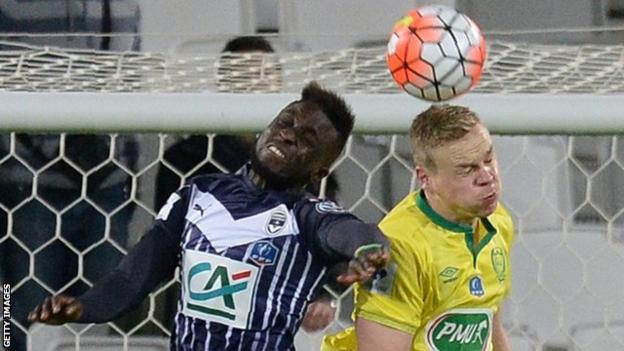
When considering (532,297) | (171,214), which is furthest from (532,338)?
(171,214)

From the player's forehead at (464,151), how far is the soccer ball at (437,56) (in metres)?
0.15

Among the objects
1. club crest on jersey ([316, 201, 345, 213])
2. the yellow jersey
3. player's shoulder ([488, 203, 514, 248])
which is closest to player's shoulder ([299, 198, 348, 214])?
club crest on jersey ([316, 201, 345, 213])

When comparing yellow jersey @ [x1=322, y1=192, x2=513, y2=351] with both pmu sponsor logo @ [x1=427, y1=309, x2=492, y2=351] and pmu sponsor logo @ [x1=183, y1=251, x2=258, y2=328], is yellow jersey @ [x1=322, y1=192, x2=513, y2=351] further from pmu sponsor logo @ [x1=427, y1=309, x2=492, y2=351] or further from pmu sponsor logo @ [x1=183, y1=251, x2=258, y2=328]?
pmu sponsor logo @ [x1=183, y1=251, x2=258, y2=328]

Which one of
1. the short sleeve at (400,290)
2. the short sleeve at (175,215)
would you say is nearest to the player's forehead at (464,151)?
the short sleeve at (400,290)

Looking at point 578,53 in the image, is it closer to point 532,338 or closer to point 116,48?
point 532,338

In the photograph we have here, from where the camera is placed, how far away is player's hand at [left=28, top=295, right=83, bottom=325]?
2.07 meters

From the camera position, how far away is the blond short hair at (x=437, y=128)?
2.22 meters

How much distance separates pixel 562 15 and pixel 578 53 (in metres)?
0.27

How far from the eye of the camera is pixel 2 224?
302 cm

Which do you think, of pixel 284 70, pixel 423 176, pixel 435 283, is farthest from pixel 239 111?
pixel 435 283

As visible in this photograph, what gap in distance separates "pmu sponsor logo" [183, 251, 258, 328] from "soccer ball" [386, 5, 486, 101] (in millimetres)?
425

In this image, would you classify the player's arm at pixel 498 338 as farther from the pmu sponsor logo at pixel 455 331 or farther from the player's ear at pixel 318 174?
the player's ear at pixel 318 174

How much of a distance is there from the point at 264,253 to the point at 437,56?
17.0 inches

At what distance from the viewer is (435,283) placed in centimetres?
220
